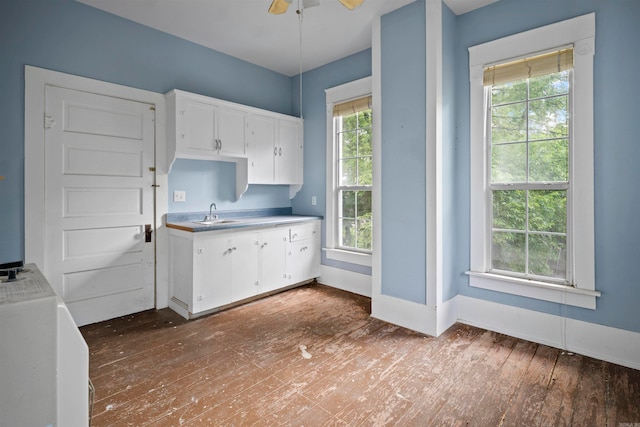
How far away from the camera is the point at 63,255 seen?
9.60 ft

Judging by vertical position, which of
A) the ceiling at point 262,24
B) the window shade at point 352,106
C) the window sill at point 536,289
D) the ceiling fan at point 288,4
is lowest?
the window sill at point 536,289

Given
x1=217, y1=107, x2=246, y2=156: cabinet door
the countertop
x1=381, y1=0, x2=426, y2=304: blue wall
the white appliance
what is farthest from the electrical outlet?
the white appliance

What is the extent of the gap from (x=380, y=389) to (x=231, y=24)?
138 inches

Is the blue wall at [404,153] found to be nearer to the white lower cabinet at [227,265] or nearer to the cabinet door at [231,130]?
the white lower cabinet at [227,265]

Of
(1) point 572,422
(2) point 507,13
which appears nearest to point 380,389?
(1) point 572,422

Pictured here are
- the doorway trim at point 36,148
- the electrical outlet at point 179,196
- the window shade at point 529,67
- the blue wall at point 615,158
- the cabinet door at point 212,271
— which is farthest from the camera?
the electrical outlet at point 179,196

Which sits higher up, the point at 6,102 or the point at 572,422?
the point at 6,102

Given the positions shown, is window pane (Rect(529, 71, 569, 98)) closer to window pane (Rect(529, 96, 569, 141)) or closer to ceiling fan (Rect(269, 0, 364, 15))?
window pane (Rect(529, 96, 569, 141))

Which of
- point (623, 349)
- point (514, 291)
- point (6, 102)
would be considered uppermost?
point (6, 102)

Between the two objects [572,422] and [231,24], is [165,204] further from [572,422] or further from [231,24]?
[572,422]

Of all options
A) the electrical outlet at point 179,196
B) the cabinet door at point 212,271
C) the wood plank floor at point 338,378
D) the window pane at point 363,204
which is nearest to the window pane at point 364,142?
the window pane at point 363,204

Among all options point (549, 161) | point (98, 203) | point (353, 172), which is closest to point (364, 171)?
point (353, 172)

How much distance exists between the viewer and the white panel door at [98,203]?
9.39ft

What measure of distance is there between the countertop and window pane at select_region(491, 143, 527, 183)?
2171mm
